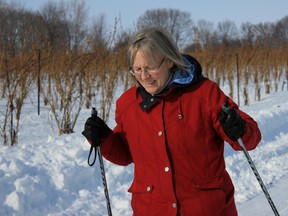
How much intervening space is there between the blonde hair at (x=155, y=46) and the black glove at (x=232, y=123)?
29cm

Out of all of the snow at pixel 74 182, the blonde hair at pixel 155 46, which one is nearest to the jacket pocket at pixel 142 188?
the blonde hair at pixel 155 46

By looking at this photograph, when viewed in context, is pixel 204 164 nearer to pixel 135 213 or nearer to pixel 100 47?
pixel 135 213

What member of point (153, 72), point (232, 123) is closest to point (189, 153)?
point (232, 123)

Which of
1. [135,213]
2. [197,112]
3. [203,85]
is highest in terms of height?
[203,85]

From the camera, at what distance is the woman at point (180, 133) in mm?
1816

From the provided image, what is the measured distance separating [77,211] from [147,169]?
2.27 meters

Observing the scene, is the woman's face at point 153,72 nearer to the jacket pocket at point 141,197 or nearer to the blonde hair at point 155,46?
the blonde hair at point 155,46

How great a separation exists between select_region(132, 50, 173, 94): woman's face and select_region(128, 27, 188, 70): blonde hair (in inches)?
0.8

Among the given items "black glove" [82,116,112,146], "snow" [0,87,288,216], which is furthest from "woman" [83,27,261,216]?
"snow" [0,87,288,216]

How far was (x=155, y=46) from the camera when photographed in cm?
183

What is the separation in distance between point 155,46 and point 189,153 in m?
0.48

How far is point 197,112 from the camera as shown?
5.96ft

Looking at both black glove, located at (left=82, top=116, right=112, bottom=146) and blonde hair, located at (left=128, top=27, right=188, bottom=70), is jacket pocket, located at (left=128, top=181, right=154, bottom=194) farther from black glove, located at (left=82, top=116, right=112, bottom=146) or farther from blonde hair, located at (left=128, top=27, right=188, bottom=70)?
blonde hair, located at (left=128, top=27, right=188, bottom=70)

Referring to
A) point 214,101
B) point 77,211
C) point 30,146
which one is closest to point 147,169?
point 214,101
